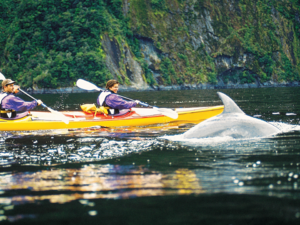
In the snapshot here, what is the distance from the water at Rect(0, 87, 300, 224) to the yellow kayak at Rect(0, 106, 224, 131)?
3412 millimetres

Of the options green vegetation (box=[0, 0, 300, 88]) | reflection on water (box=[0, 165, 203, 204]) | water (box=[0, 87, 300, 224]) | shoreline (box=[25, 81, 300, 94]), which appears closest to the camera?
water (box=[0, 87, 300, 224])

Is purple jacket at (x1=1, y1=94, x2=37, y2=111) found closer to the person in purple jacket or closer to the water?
the person in purple jacket

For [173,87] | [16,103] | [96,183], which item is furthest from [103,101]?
[173,87]

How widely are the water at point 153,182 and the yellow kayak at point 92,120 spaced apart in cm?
341

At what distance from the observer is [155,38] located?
294 ft

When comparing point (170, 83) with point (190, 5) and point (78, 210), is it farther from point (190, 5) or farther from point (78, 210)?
point (78, 210)

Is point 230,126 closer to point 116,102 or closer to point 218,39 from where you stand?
point 116,102

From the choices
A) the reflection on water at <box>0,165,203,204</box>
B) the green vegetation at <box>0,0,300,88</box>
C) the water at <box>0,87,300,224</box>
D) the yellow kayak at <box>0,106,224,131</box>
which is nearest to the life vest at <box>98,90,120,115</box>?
the yellow kayak at <box>0,106,224,131</box>

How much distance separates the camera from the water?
4.10m

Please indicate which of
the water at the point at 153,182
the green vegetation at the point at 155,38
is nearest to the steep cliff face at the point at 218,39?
the green vegetation at the point at 155,38

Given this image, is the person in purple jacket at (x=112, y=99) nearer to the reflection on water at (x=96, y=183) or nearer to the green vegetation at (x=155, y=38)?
the reflection on water at (x=96, y=183)

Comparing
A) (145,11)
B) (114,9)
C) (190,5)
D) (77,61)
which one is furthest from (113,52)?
(190,5)

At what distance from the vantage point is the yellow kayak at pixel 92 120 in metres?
12.2

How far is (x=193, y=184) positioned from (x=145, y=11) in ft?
297
